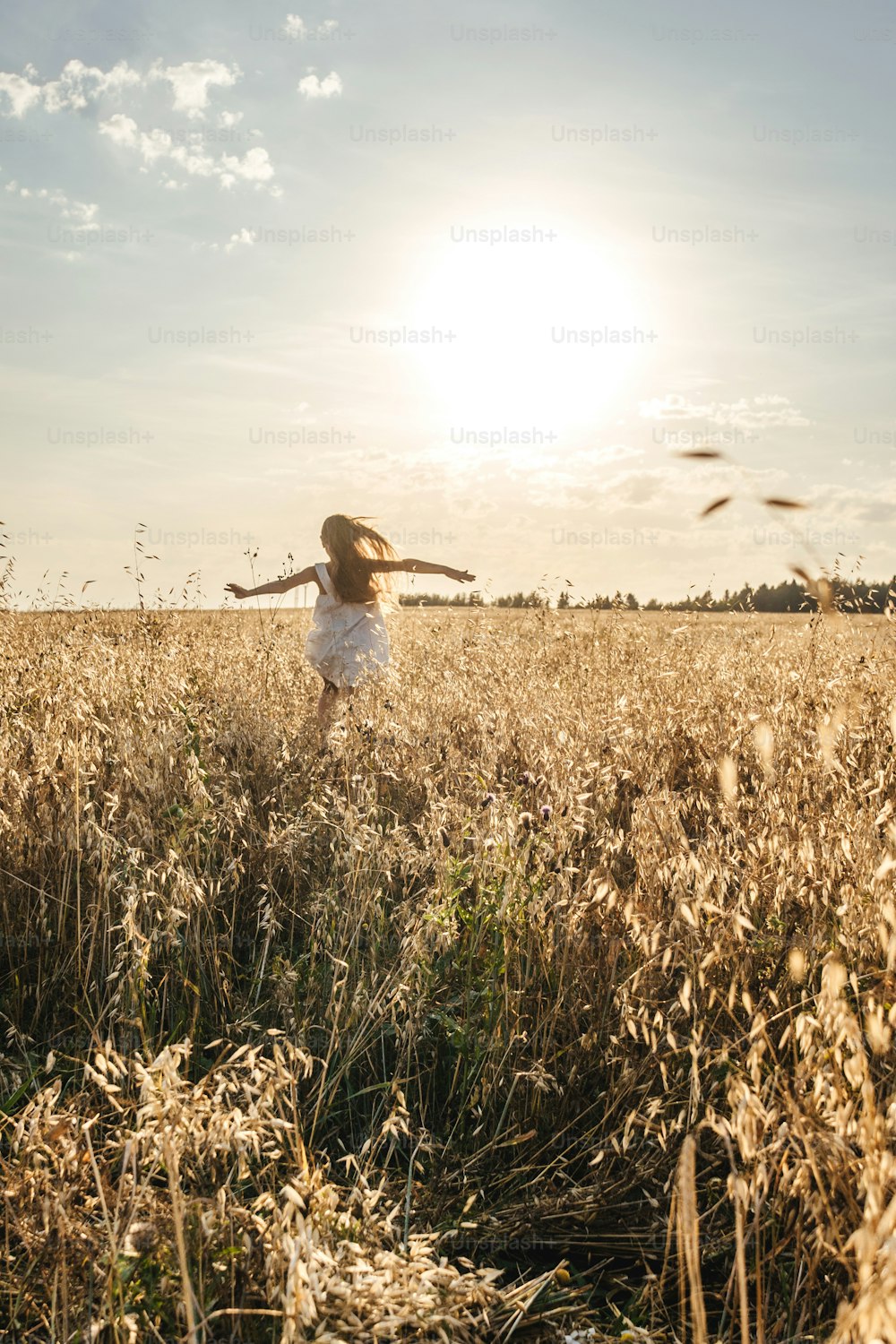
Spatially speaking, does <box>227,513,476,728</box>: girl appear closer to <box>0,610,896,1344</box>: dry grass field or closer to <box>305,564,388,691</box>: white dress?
<box>305,564,388,691</box>: white dress

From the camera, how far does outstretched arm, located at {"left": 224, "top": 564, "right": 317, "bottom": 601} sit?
6523mm

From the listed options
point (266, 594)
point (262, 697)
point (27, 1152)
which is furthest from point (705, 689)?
point (27, 1152)

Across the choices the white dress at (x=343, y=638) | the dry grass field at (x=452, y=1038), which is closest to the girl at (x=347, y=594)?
the white dress at (x=343, y=638)

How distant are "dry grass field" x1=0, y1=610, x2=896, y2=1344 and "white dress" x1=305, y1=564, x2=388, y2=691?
75.6 inches

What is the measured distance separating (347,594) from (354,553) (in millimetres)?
353

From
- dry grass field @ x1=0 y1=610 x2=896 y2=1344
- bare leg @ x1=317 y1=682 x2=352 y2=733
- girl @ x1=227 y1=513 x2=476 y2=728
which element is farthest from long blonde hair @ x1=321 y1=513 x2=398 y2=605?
dry grass field @ x1=0 y1=610 x2=896 y2=1344

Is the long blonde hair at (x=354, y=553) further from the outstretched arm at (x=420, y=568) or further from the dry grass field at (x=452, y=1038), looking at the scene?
the dry grass field at (x=452, y=1038)

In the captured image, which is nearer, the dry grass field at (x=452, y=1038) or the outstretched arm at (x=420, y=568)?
the dry grass field at (x=452, y=1038)

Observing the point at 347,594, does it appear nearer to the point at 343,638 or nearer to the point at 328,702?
the point at 343,638

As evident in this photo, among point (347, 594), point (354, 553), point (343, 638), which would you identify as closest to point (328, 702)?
point (343, 638)

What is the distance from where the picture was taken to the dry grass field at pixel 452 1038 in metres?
1.46

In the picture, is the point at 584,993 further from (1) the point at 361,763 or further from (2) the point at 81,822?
(2) the point at 81,822

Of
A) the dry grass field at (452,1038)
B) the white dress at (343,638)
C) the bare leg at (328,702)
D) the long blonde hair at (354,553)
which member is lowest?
the dry grass field at (452,1038)

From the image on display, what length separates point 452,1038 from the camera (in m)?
2.28
